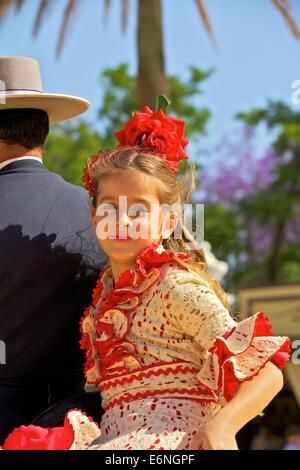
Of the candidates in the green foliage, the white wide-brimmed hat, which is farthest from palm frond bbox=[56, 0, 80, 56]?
the white wide-brimmed hat

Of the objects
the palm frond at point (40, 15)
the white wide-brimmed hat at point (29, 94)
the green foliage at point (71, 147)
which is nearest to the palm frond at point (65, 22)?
the palm frond at point (40, 15)

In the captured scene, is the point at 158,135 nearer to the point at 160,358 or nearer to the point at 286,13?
the point at 160,358

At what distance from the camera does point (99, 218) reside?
305 cm

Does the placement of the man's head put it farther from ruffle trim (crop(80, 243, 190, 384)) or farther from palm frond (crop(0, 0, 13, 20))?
palm frond (crop(0, 0, 13, 20))

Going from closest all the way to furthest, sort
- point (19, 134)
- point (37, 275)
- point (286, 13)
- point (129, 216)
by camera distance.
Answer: point (129, 216) → point (37, 275) → point (19, 134) → point (286, 13)

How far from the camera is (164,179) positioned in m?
3.07

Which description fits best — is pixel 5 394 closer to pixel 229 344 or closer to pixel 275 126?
pixel 229 344

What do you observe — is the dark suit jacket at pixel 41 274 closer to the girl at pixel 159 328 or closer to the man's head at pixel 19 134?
the man's head at pixel 19 134

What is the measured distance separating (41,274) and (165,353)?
73 cm

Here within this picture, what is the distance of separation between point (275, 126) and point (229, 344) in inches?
592

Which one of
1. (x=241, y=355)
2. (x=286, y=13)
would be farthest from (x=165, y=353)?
(x=286, y=13)

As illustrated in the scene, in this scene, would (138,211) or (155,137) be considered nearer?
(138,211)

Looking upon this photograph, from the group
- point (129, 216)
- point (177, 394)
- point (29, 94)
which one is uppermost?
point (29, 94)
